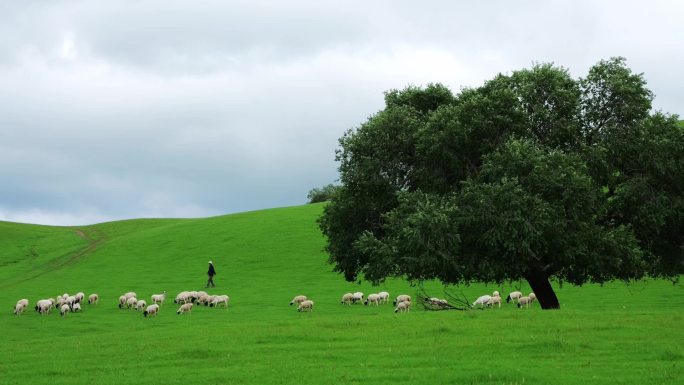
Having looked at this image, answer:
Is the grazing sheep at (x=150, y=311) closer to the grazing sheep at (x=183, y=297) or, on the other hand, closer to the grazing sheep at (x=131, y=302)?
the grazing sheep at (x=131, y=302)

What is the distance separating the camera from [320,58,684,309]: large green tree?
106ft

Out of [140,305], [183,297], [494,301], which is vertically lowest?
[494,301]

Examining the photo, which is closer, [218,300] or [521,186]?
[521,186]

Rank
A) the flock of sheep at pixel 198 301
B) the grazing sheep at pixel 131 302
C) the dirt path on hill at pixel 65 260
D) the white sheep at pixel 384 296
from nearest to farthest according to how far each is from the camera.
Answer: the flock of sheep at pixel 198 301
the grazing sheep at pixel 131 302
the white sheep at pixel 384 296
the dirt path on hill at pixel 65 260

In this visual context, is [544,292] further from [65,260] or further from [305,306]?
[65,260]

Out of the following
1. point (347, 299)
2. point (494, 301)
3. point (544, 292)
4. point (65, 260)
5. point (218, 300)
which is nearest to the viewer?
point (544, 292)

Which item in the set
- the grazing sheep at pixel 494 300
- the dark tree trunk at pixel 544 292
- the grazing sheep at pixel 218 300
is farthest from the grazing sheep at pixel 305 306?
the dark tree trunk at pixel 544 292

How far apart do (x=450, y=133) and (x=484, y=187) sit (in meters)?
3.71

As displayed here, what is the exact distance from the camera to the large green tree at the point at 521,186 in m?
32.4

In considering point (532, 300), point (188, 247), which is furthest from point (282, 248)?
point (532, 300)

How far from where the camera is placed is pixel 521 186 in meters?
32.3

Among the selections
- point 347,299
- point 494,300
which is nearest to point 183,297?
point 347,299

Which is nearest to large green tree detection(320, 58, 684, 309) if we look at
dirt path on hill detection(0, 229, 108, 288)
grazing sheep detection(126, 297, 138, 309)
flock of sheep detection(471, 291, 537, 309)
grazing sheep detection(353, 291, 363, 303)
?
flock of sheep detection(471, 291, 537, 309)

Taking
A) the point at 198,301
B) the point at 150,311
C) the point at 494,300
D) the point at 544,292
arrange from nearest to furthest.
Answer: the point at 544,292, the point at 150,311, the point at 494,300, the point at 198,301
